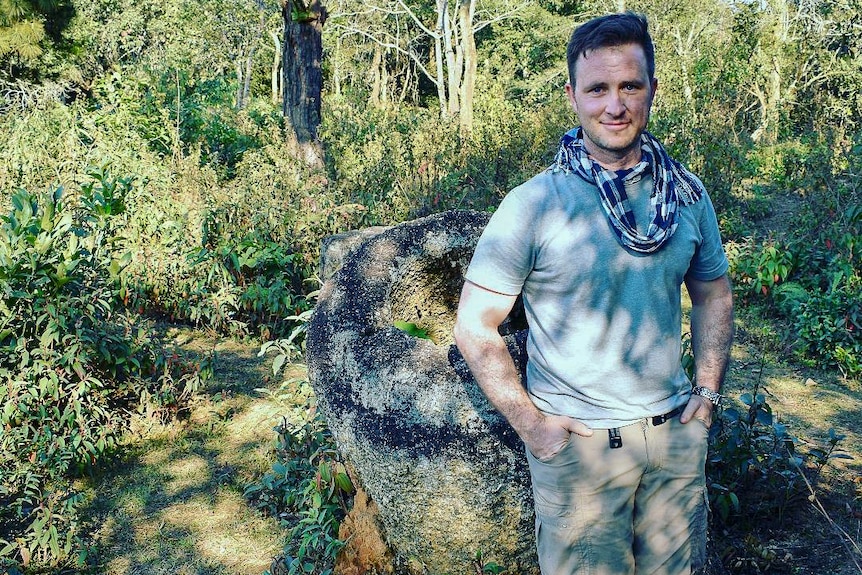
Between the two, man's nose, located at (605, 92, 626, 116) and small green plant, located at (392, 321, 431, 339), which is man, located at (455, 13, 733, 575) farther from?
small green plant, located at (392, 321, 431, 339)

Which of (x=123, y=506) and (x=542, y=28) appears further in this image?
(x=542, y=28)

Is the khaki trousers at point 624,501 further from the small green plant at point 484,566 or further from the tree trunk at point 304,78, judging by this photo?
the tree trunk at point 304,78

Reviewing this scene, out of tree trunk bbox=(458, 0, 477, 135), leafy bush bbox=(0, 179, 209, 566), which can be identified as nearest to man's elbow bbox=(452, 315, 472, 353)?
leafy bush bbox=(0, 179, 209, 566)

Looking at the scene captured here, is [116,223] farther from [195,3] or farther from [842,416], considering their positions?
[195,3]

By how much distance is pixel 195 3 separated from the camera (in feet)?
87.9

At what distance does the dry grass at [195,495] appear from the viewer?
3383 mm

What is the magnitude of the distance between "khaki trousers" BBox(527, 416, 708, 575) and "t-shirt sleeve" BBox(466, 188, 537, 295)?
43 cm

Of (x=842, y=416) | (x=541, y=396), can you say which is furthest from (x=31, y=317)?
(x=842, y=416)

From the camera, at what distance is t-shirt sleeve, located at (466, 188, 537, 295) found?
1.88 metres

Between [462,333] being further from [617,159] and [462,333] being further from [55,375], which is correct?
[55,375]

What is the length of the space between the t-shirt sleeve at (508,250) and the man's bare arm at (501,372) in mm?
34

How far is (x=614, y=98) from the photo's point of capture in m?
1.92

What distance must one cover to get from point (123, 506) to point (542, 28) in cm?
2862

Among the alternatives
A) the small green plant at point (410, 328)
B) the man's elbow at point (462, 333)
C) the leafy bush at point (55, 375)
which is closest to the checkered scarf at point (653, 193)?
the man's elbow at point (462, 333)
